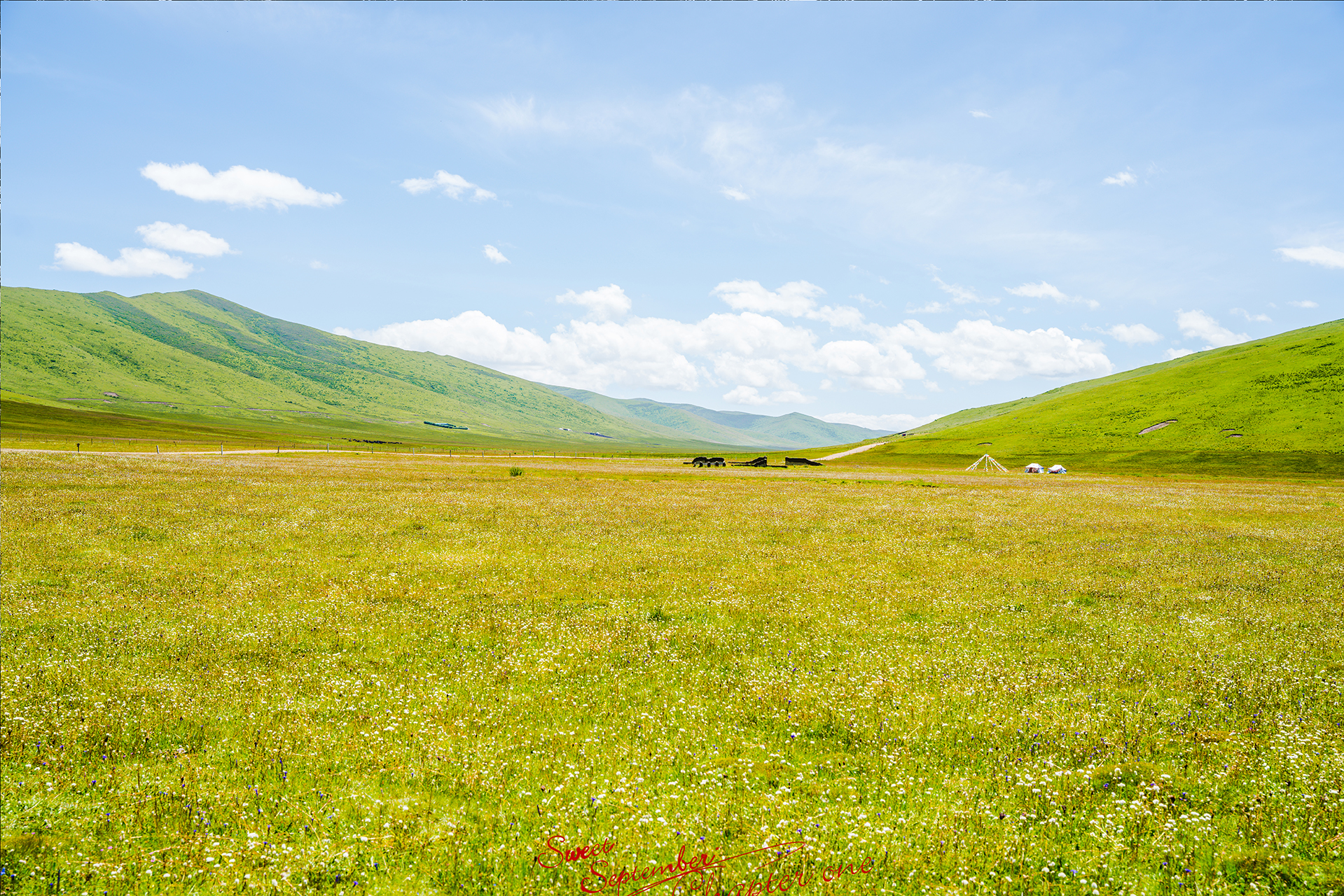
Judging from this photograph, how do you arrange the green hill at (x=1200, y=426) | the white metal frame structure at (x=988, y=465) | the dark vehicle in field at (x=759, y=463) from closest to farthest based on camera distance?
1. the dark vehicle in field at (x=759, y=463)
2. the white metal frame structure at (x=988, y=465)
3. the green hill at (x=1200, y=426)

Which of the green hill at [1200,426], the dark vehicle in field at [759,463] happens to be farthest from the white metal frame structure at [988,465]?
the dark vehicle in field at [759,463]

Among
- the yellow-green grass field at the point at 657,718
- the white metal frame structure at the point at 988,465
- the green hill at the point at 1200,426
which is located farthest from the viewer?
the green hill at the point at 1200,426

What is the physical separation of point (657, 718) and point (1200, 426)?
182 metres

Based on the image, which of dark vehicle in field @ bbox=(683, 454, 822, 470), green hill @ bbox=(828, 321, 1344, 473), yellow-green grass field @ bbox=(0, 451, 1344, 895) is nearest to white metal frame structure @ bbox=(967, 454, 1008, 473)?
green hill @ bbox=(828, 321, 1344, 473)

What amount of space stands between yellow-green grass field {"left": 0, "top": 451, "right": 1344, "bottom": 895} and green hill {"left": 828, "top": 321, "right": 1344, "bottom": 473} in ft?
392

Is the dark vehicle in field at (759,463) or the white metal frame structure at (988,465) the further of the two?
the white metal frame structure at (988,465)

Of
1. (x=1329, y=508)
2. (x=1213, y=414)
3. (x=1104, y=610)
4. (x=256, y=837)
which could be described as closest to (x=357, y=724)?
(x=256, y=837)

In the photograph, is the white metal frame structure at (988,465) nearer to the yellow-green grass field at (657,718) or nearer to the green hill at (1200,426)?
the green hill at (1200,426)

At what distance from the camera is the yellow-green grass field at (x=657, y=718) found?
7.27 meters

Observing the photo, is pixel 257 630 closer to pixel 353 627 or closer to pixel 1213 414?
pixel 353 627

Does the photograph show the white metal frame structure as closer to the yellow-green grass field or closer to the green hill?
the green hill

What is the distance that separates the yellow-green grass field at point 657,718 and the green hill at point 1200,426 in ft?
392

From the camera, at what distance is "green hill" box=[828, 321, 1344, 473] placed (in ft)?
380

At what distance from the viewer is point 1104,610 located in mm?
17953
